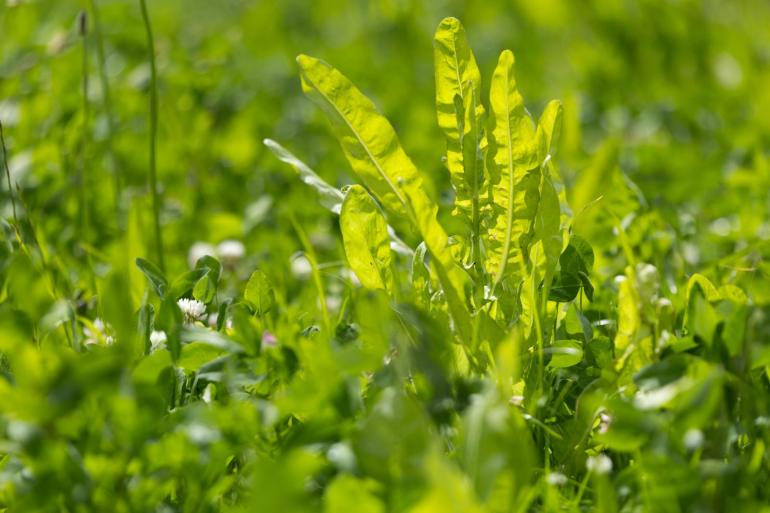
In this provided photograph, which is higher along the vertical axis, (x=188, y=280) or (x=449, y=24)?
(x=449, y=24)

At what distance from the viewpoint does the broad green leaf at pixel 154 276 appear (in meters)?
1.62

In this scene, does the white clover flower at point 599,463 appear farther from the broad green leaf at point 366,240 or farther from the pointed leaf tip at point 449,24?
the pointed leaf tip at point 449,24

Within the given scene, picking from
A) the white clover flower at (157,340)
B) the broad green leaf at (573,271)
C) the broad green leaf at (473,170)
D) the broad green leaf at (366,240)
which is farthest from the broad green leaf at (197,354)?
the broad green leaf at (573,271)

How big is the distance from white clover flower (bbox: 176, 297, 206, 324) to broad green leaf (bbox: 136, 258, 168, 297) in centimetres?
4

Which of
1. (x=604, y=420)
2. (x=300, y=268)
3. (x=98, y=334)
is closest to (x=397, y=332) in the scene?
(x=604, y=420)

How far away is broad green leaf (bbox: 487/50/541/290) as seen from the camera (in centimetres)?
156

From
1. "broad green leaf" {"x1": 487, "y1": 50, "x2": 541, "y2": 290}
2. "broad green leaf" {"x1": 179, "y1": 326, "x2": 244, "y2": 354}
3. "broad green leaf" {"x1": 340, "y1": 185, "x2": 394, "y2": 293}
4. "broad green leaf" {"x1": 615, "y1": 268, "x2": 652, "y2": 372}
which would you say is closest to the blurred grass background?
"broad green leaf" {"x1": 487, "y1": 50, "x2": 541, "y2": 290}

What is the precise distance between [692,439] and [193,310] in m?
0.79

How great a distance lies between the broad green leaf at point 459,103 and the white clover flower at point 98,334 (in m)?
0.60

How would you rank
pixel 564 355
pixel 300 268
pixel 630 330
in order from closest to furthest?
pixel 630 330 → pixel 564 355 → pixel 300 268

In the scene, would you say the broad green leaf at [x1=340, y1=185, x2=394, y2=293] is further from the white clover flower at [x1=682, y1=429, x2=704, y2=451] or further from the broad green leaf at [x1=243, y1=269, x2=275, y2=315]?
the white clover flower at [x1=682, y1=429, x2=704, y2=451]

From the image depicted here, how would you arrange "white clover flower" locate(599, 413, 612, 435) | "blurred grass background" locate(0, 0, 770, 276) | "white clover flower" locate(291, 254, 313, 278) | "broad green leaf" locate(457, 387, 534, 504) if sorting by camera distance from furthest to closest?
1. "blurred grass background" locate(0, 0, 770, 276)
2. "white clover flower" locate(291, 254, 313, 278)
3. "white clover flower" locate(599, 413, 612, 435)
4. "broad green leaf" locate(457, 387, 534, 504)

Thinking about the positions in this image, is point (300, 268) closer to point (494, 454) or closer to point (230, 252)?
point (230, 252)

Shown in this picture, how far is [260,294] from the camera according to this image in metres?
1.57
